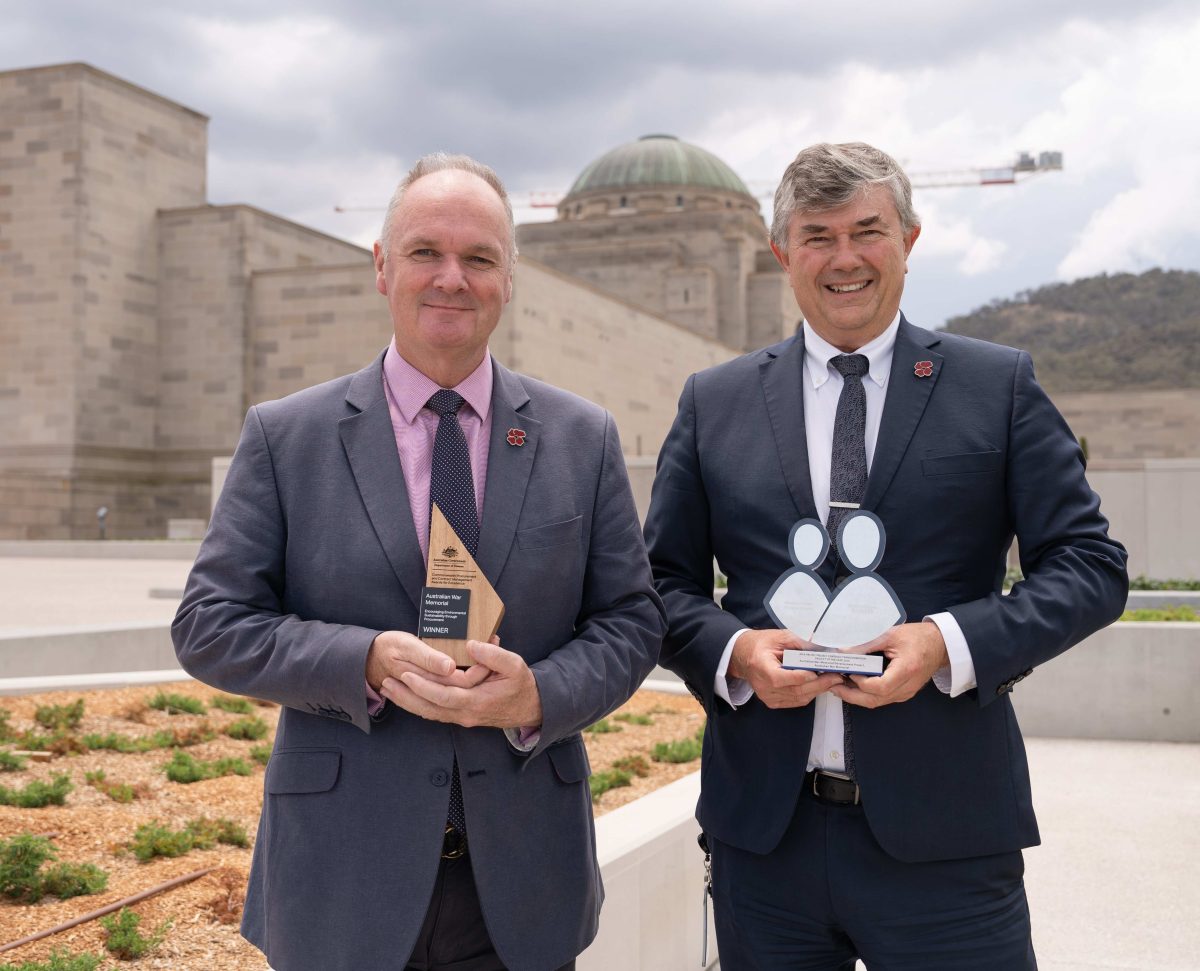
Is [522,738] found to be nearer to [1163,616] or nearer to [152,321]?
[1163,616]

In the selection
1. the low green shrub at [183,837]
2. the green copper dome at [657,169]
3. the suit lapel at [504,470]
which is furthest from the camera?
the green copper dome at [657,169]

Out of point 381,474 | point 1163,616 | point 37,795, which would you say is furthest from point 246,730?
point 1163,616

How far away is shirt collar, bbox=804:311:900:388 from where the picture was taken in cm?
283

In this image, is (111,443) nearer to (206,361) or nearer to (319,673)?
(206,361)

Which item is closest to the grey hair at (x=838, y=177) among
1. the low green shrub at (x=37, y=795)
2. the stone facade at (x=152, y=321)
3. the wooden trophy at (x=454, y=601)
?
the wooden trophy at (x=454, y=601)

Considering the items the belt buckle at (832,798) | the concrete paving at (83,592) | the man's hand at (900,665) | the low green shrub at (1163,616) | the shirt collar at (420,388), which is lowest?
the concrete paving at (83,592)

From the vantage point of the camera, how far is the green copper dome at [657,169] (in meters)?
64.8

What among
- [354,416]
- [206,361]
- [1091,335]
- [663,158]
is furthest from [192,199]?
[1091,335]

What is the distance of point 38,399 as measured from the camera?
36250 mm

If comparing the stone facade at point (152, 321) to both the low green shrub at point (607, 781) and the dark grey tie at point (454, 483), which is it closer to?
the low green shrub at point (607, 781)

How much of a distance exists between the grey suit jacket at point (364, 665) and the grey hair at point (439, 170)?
357 mm

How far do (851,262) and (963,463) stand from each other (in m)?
0.52

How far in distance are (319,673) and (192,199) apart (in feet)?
136

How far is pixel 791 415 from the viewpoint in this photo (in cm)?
283
